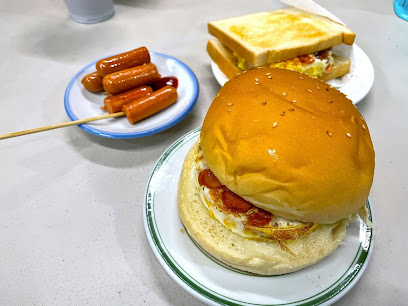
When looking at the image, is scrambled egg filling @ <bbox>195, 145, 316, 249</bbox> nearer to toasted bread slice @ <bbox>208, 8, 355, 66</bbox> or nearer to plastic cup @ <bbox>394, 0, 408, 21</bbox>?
toasted bread slice @ <bbox>208, 8, 355, 66</bbox>

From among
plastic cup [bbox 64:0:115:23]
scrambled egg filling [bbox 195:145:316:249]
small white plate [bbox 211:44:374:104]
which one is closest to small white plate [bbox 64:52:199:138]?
small white plate [bbox 211:44:374:104]

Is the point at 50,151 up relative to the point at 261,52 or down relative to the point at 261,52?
down

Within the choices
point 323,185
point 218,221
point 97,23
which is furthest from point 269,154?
point 97,23

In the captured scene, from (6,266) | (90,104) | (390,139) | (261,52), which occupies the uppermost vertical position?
(261,52)

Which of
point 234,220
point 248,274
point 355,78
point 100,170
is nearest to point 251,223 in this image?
point 234,220

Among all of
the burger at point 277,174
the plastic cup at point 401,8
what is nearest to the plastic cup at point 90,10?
the burger at point 277,174

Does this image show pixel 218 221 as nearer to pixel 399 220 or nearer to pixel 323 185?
pixel 323 185
